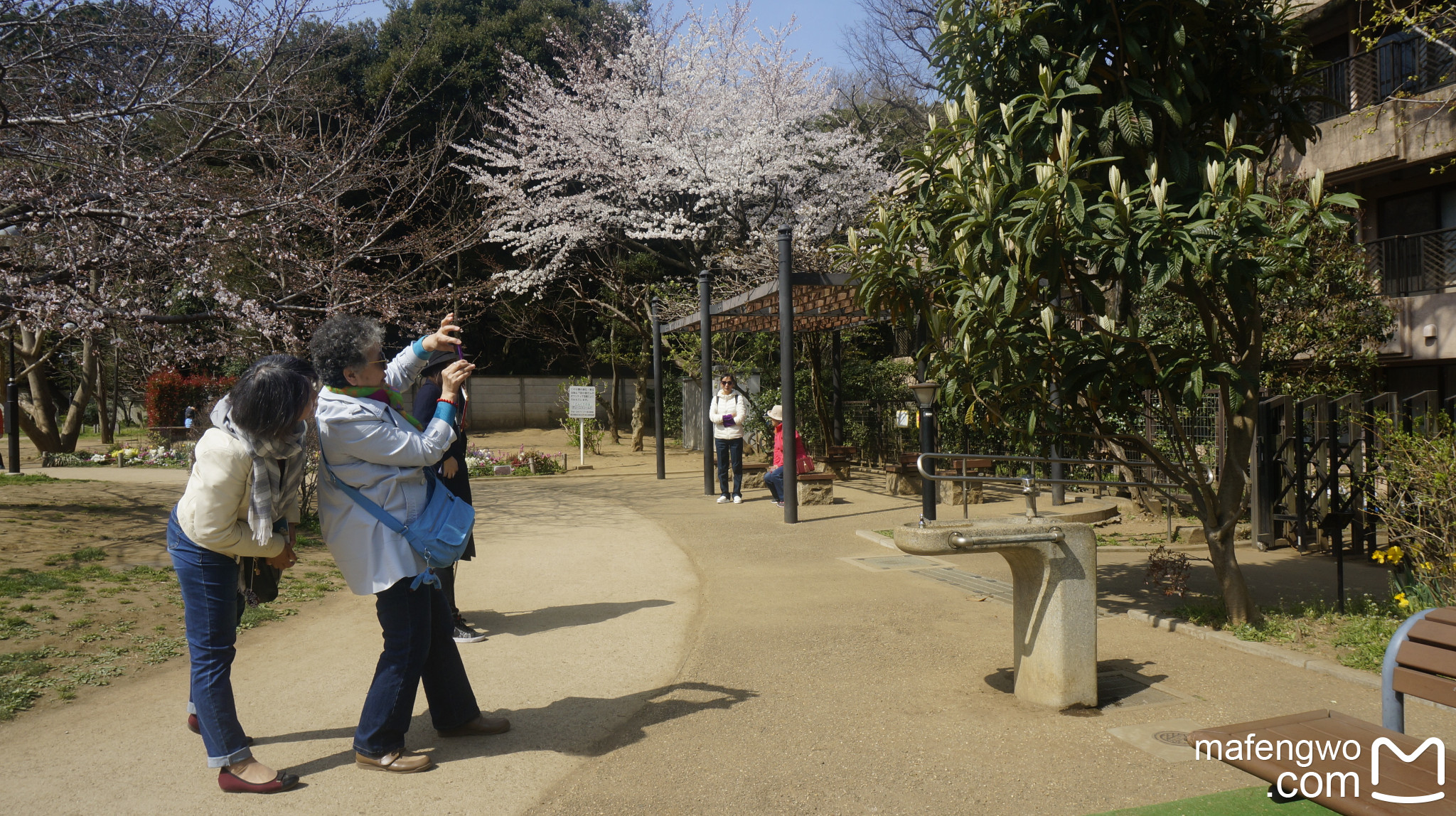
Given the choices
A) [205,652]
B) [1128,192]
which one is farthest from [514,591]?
[1128,192]

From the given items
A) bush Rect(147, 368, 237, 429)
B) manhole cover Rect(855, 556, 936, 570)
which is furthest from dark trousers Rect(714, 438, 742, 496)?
bush Rect(147, 368, 237, 429)

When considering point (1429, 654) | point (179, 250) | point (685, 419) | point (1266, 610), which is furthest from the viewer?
point (685, 419)

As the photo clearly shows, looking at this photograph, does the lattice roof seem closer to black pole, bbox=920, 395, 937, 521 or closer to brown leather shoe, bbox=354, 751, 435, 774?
black pole, bbox=920, 395, 937, 521

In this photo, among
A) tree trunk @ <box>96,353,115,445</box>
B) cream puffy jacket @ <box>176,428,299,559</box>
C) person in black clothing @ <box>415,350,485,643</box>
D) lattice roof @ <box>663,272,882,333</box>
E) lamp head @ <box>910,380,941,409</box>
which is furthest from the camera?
tree trunk @ <box>96,353,115,445</box>

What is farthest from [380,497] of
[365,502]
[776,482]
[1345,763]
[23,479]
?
[23,479]

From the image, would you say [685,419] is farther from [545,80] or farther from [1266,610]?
[1266,610]

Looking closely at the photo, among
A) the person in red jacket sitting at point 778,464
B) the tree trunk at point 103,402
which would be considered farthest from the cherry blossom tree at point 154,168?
the tree trunk at point 103,402

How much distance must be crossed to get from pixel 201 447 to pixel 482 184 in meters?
21.0

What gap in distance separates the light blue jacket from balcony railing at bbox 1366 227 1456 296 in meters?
16.0

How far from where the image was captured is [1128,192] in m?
4.77

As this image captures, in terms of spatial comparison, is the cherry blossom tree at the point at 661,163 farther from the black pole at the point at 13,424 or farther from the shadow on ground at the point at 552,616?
the shadow on ground at the point at 552,616

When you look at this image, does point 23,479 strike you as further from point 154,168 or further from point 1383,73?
point 1383,73

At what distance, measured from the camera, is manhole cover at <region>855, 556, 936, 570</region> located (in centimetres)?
789

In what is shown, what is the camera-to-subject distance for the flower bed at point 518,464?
1692 centimetres
